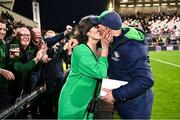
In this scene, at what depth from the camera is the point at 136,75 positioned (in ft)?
12.5

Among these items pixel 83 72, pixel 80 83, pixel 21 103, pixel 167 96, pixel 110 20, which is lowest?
pixel 167 96

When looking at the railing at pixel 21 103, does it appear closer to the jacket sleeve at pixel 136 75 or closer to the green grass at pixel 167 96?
the jacket sleeve at pixel 136 75

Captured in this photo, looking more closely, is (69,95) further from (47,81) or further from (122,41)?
(47,81)

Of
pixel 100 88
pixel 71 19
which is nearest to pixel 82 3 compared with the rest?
pixel 71 19

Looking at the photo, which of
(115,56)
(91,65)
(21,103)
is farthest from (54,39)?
(91,65)

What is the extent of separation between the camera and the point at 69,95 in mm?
3879

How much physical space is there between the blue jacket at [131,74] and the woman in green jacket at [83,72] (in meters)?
0.20

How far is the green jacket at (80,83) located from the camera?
3.73 meters

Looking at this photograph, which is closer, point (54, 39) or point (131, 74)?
point (131, 74)

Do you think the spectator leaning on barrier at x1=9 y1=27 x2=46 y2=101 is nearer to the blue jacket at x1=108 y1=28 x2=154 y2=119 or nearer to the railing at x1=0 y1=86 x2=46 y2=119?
the railing at x1=0 y1=86 x2=46 y2=119

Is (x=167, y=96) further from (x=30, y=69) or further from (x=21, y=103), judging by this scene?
(x=30, y=69)

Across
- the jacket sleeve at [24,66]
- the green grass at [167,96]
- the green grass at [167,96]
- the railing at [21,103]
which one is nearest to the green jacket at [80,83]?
the railing at [21,103]

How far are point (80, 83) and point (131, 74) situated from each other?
52cm

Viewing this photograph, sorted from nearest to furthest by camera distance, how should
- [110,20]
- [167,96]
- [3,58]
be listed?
[110,20] → [3,58] → [167,96]
